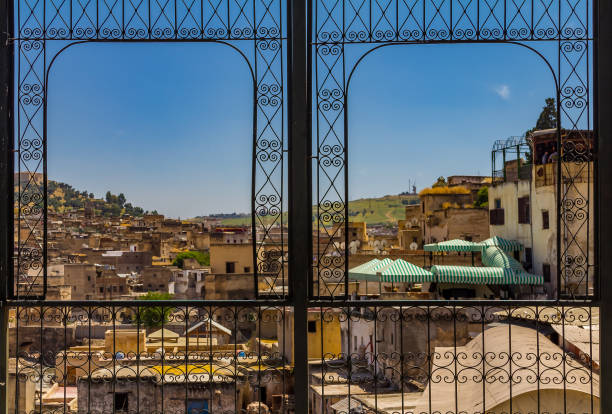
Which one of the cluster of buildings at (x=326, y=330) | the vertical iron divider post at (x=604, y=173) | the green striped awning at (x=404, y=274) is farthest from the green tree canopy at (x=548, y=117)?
the vertical iron divider post at (x=604, y=173)

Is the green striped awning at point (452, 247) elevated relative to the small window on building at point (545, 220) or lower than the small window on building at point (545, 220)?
lower

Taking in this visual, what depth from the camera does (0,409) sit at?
149 inches

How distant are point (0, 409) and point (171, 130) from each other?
182 ft

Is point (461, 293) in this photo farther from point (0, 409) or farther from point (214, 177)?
point (214, 177)

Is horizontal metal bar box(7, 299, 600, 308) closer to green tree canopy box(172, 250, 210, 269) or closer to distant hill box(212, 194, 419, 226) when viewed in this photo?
green tree canopy box(172, 250, 210, 269)

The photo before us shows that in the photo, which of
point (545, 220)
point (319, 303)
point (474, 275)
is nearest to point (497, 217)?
point (545, 220)

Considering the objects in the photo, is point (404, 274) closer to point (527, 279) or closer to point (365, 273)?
point (365, 273)

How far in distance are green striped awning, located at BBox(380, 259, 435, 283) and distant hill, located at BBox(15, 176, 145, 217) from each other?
4719cm

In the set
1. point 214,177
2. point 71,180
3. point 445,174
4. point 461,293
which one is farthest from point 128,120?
point 461,293

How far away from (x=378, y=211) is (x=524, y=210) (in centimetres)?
5529

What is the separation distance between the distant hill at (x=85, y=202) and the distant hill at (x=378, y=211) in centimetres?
1098

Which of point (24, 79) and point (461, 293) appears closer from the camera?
point (24, 79)

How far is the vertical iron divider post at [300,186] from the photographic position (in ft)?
12.0

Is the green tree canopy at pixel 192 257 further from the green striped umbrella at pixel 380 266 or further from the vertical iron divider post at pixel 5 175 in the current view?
the vertical iron divider post at pixel 5 175
